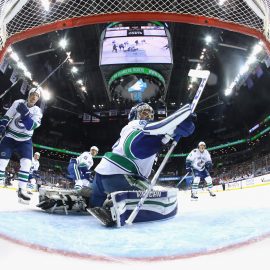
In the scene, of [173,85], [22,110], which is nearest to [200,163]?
[22,110]

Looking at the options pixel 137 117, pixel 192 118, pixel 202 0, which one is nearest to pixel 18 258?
pixel 192 118

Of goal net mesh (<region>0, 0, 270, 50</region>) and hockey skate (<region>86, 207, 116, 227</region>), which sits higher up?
goal net mesh (<region>0, 0, 270, 50</region>)

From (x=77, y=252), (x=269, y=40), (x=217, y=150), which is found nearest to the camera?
(x=77, y=252)

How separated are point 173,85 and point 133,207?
16.4 meters

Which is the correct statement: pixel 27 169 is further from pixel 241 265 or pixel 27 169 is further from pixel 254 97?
pixel 254 97

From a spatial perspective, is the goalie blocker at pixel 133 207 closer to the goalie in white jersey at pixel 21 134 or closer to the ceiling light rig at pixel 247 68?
the goalie in white jersey at pixel 21 134

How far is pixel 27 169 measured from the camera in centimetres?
338

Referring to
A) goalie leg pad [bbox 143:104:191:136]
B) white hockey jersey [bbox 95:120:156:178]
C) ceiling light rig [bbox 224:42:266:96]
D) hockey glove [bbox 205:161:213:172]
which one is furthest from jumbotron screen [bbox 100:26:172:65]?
goalie leg pad [bbox 143:104:191:136]

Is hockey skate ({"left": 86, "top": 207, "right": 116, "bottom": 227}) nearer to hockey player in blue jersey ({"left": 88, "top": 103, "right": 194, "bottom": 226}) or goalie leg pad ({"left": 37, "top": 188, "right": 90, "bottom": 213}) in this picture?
hockey player in blue jersey ({"left": 88, "top": 103, "right": 194, "bottom": 226})

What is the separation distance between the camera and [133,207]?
2129mm

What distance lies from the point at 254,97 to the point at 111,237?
64.2 feet

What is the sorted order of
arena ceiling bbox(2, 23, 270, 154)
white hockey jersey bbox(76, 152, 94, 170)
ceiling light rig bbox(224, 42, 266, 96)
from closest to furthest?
white hockey jersey bbox(76, 152, 94, 170) → arena ceiling bbox(2, 23, 270, 154) → ceiling light rig bbox(224, 42, 266, 96)

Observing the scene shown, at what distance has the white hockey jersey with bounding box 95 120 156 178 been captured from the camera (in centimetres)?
228

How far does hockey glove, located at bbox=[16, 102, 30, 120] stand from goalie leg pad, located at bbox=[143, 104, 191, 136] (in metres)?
1.70
